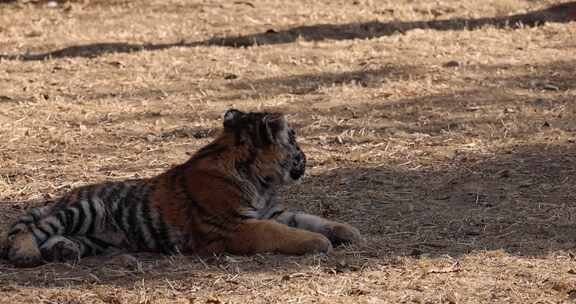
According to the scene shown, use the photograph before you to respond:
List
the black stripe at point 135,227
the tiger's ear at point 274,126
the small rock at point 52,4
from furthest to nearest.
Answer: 1. the small rock at point 52,4
2. the tiger's ear at point 274,126
3. the black stripe at point 135,227

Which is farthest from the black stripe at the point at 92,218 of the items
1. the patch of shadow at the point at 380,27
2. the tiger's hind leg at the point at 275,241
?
the patch of shadow at the point at 380,27

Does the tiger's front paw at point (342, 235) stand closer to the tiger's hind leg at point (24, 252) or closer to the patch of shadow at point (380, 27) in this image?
the tiger's hind leg at point (24, 252)

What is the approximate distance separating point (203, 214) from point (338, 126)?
397cm

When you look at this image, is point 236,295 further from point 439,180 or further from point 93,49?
point 93,49

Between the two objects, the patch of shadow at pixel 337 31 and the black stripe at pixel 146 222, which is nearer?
the black stripe at pixel 146 222

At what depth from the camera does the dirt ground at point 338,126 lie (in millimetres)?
6457

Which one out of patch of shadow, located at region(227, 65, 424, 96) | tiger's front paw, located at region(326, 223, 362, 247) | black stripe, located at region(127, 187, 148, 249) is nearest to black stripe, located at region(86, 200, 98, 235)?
black stripe, located at region(127, 187, 148, 249)

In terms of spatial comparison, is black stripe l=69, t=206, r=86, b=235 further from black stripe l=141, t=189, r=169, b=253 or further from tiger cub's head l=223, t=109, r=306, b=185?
tiger cub's head l=223, t=109, r=306, b=185

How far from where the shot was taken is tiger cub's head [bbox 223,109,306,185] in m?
7.40

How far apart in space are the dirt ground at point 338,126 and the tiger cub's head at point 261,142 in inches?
29.0

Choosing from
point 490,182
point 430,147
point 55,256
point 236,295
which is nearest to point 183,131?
point 430,147

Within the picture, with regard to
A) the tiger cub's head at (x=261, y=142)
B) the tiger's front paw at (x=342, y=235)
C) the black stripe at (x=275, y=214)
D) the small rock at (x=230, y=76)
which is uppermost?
the tiger cub's head at (x=261, y=142)

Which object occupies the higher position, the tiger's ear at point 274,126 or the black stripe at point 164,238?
the tiger's ear at point 274,126

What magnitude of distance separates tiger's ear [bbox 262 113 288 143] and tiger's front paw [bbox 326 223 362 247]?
2.29 ft
